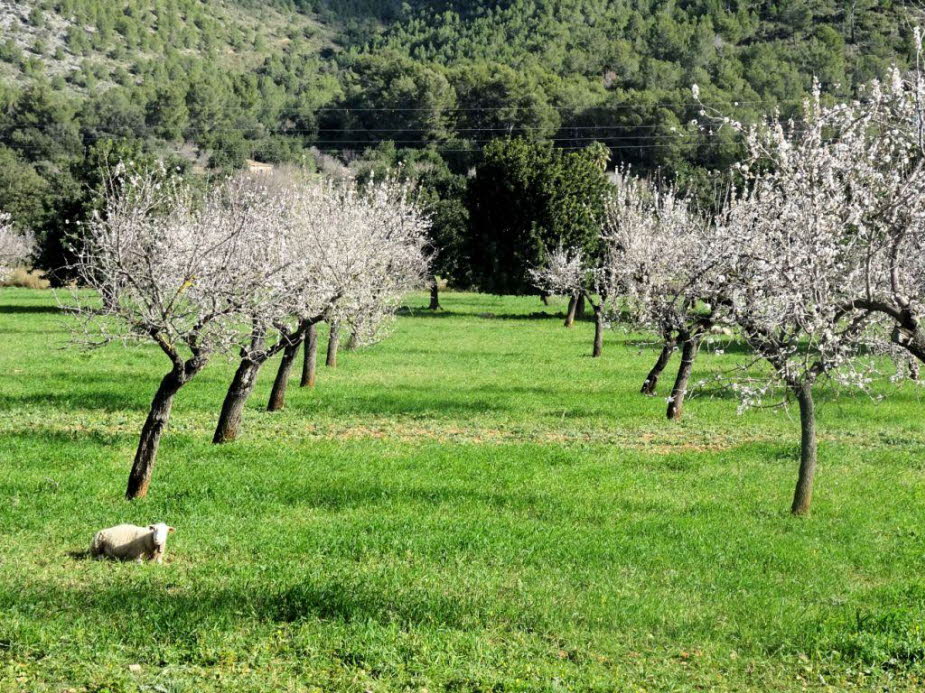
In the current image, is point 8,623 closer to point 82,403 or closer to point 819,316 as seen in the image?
point 819,316

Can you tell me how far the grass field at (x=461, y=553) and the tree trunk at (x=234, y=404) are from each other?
0.68m

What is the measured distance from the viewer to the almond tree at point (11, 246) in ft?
201

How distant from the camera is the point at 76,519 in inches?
512

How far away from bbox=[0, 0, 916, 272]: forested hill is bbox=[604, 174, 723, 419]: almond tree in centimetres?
3850

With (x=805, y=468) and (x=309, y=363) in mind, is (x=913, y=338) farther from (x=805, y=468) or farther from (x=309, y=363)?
(x=309, y=363)

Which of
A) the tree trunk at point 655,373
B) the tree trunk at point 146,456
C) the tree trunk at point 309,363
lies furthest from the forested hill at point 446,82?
the tree trunk at point 146,456

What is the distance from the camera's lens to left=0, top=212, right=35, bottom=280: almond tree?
6128cm

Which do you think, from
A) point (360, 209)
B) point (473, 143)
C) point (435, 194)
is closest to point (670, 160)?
point (473, 143)

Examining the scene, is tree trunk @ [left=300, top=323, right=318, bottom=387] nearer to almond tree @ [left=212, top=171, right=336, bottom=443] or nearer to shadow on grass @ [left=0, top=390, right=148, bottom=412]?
almond tree @ [left=212, top=171, right=336, bottom=443]

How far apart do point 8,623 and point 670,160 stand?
94.9m

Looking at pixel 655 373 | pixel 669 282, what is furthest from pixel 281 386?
pixel 669 282

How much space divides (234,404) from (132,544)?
842 centimetres

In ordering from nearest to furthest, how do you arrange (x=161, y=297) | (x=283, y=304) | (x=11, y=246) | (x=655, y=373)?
(x=161, y=297), (x=283, y=304), (x=655, y=373), (x=11, y=246)

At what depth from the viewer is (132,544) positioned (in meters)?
11.1
